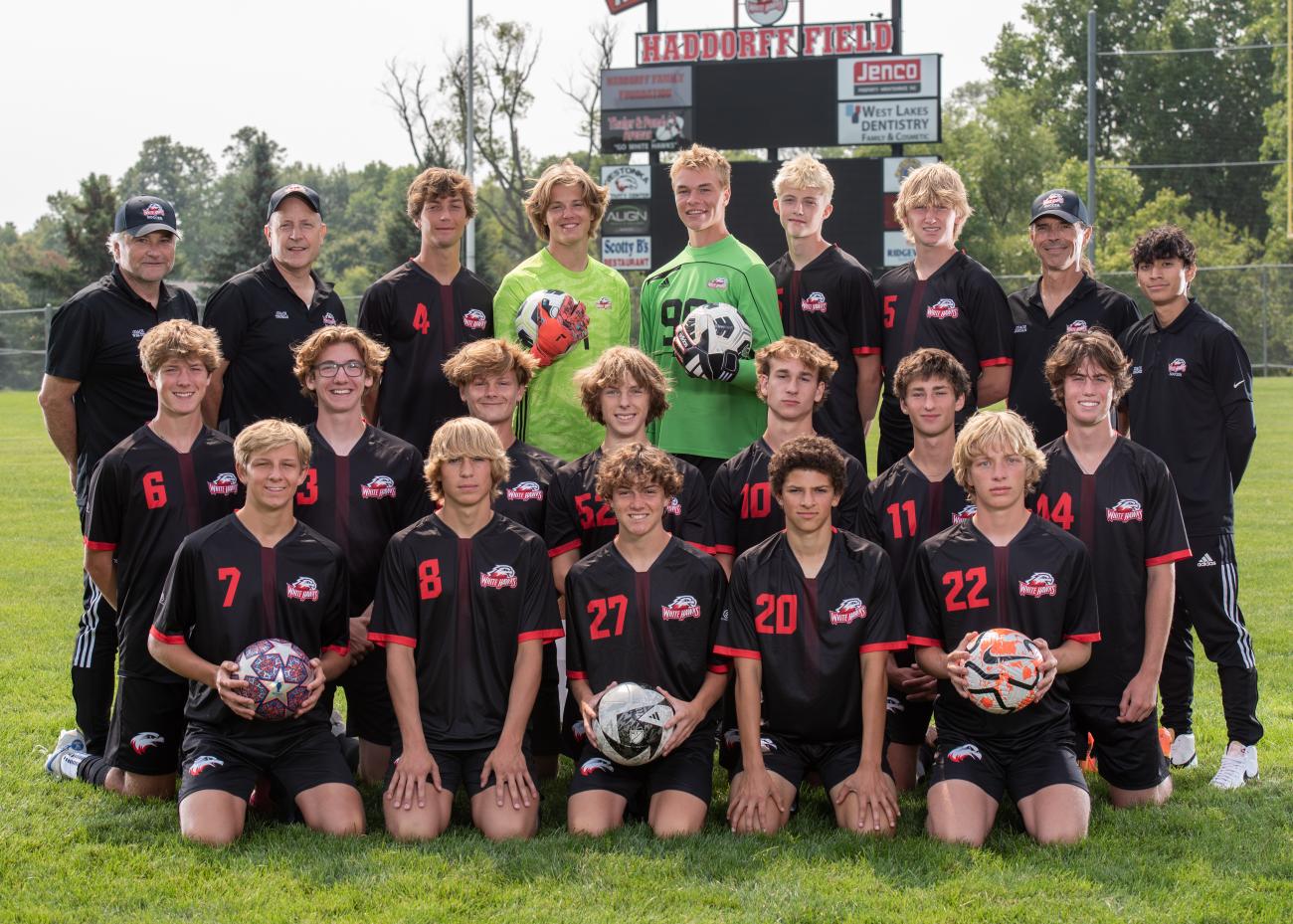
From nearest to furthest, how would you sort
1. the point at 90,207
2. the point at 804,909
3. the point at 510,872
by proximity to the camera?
1. the point at 804,909
2. the point at 510,872
3. the point at 90,207

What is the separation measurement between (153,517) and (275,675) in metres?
1.01

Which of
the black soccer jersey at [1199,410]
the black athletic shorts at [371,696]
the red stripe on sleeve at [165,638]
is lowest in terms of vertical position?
the black athletic shorts at [371,696]

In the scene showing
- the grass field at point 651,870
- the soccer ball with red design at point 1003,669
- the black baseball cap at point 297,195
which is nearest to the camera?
the grass field at point 651,870

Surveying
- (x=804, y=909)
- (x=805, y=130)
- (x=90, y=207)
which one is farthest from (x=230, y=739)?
(x=90, y=207)

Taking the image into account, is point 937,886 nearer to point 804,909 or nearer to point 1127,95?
point 804,909

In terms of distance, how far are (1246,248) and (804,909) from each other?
4523 cm

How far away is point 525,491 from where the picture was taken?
18.7 feet

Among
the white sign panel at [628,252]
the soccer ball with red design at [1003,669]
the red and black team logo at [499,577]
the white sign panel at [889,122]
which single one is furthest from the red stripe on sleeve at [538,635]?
the white sign panel at [628,252]

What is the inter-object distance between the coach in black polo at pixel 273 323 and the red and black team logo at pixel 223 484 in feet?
2.38

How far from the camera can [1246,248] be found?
44156mm

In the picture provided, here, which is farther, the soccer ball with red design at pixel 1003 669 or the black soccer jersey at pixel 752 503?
the black soccer jersey at pixel 752 503

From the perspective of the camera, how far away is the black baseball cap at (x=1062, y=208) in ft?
19.9

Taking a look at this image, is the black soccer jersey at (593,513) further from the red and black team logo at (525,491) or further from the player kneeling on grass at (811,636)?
the player kneeling on grass at (811,636)

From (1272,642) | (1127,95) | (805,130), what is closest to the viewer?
(1272,642)
